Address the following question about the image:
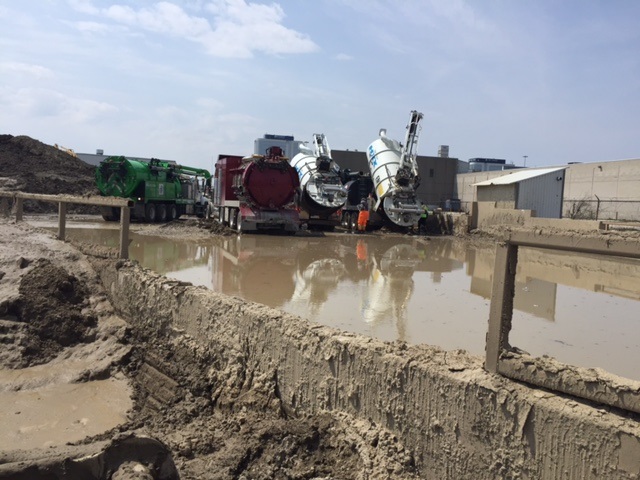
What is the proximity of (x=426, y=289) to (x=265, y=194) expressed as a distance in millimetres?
9954

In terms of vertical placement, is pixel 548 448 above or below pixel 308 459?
above

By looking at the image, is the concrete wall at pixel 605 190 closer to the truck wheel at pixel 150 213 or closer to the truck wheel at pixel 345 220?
the truck wheel at pixel 345 220

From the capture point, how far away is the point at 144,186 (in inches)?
851

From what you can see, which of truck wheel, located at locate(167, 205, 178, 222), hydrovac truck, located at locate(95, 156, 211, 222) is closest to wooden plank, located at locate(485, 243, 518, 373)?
hydrovac truck, located at locate(95, 156, 211, 222)

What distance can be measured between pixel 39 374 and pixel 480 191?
21.4m

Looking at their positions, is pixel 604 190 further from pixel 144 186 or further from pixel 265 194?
pixel 144 186

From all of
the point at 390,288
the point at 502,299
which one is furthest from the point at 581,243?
the point at 390,288

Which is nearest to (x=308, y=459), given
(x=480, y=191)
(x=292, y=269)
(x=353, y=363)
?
(x=353, y=363)

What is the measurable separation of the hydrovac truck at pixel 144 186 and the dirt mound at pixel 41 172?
414 cm

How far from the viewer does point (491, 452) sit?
3.43 m

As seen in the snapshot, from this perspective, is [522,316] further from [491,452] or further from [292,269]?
[292,269]

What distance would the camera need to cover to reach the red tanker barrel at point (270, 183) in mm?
17656

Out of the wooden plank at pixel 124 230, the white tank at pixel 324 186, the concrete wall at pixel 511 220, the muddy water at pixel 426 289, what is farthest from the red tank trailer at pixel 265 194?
the wooden plank at pixel 124 230

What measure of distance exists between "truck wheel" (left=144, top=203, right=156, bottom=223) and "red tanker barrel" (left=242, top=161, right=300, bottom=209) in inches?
240
